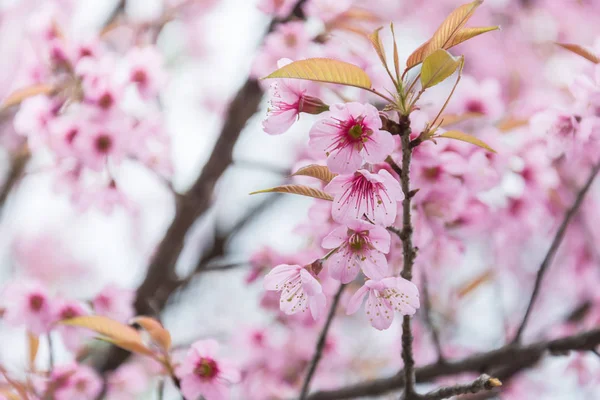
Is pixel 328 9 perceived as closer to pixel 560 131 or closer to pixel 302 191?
pixel 560 131

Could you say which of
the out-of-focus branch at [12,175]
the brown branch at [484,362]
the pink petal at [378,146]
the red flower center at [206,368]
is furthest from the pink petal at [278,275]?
the out-of-focus branch at [12,175]

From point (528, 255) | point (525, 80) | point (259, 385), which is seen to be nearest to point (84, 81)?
point (259, 385)

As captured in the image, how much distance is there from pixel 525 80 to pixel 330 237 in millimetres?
2952

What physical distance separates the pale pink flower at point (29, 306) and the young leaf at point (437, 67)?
101 centimetres

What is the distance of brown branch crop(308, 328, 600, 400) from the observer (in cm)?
115

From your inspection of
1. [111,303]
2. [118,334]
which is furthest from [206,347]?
[111,303]

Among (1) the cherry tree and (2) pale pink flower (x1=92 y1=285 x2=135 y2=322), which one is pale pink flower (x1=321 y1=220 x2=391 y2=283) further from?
(2) pale pink flower (x1=92 y1=285 x2=135 y2=322)

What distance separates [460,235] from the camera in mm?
1255

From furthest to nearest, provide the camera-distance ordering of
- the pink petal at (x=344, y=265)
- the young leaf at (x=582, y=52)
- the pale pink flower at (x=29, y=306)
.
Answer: the pale pink flower at (x=29, y=306) → the young leaf at (x=582, y=52) → the pink petal at (x=344, y=265)

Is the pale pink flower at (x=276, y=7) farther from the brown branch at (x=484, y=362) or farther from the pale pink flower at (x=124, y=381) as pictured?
the pale pink flower at (x=124, y=381)

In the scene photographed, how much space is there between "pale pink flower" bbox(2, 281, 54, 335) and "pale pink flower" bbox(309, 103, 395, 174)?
2.81 feet

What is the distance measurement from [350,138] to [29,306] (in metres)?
0.96

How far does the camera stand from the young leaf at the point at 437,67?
0.67 m

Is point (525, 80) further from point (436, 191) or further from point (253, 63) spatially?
point (436, 191)
